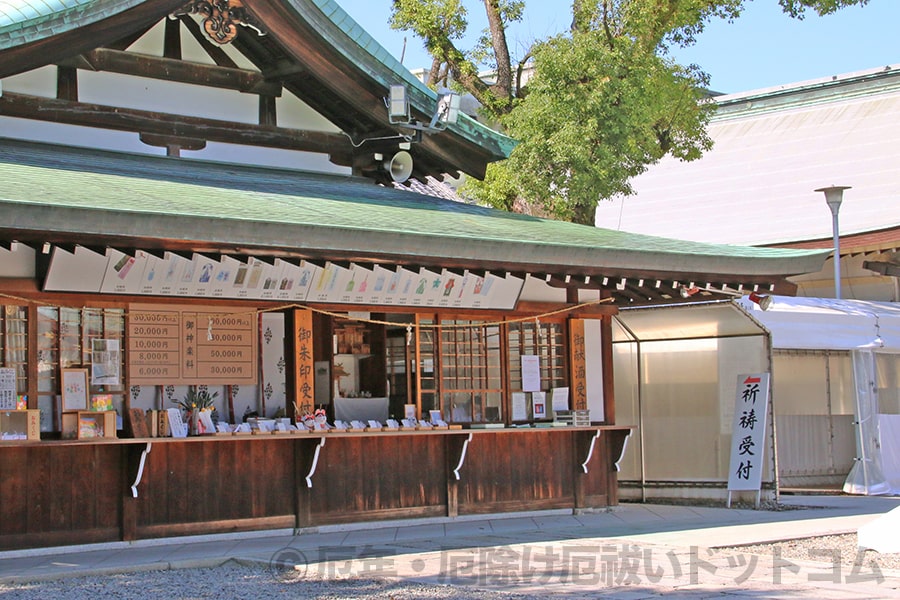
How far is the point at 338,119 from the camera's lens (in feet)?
44.3

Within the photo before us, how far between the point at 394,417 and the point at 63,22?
5.50 metres

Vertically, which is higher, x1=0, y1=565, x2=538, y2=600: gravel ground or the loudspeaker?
the loudspeaker

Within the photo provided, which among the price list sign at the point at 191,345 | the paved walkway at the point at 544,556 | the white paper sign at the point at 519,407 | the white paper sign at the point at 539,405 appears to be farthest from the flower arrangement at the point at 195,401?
the white paper sign at the point at 539,405

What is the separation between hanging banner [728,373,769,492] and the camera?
14273mm

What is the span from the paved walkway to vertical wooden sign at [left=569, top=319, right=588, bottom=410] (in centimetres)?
141

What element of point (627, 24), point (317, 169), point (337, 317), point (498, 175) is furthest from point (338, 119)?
point (627, 24)

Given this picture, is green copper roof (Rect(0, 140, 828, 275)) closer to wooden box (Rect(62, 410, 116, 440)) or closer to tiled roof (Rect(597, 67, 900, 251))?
wooden box (Rect(62, 410, 116, 440))

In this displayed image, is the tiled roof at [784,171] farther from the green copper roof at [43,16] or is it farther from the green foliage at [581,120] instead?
the green copper roof at [43,16]

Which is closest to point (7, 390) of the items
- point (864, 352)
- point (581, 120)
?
point (581, 120)

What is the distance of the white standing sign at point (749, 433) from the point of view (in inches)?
562

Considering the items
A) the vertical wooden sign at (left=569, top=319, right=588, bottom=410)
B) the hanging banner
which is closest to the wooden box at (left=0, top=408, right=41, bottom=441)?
the vertical wooden sign at (left=569, top=319, right=588, bottom=410)

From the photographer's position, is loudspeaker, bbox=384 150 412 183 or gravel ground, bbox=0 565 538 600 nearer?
gravel ground, bbox=0 565 538 600

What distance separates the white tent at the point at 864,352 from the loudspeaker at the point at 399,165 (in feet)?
17.9

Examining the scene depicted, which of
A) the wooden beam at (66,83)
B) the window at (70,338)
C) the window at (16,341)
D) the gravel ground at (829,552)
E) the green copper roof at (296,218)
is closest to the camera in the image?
the green copper roof at (296,218)
